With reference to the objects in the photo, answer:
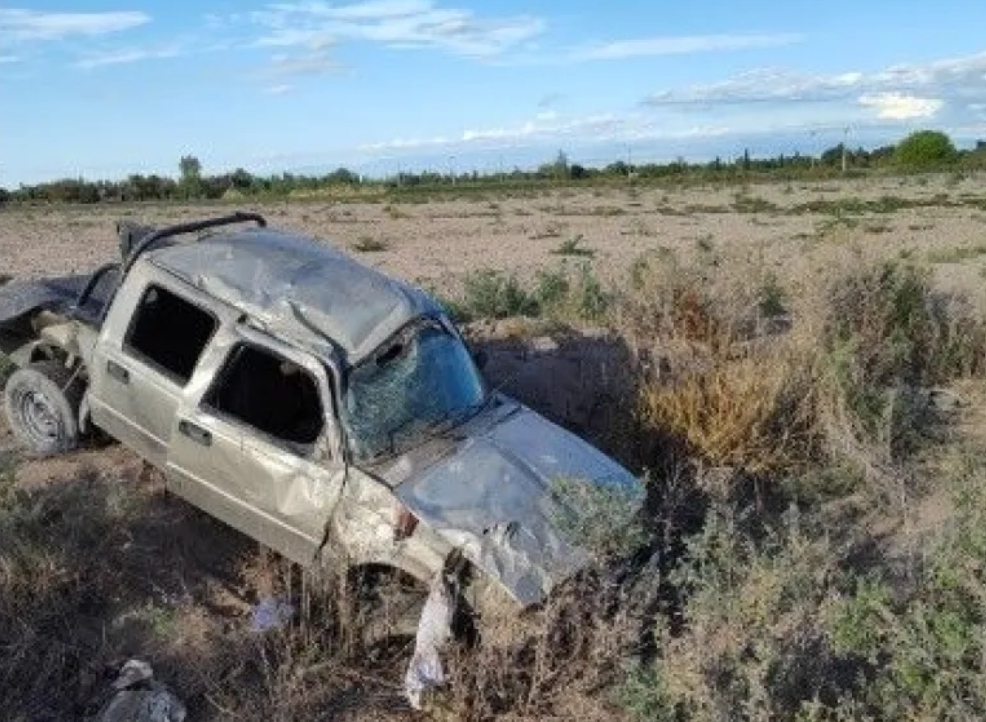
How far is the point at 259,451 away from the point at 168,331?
1511mm

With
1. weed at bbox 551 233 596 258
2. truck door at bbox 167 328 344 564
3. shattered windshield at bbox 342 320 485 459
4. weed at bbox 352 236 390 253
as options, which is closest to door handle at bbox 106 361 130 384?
truck door at bbox 167 328 344 564

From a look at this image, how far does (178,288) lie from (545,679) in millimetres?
3450

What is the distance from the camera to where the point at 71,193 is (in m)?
76.5

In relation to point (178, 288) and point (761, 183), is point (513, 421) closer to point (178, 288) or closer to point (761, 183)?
point (178, 288)

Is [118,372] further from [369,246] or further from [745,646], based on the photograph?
[369,246]

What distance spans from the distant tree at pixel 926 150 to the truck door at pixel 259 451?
89.4 metres

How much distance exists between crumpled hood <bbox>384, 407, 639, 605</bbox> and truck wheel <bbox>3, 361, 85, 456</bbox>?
3167mm

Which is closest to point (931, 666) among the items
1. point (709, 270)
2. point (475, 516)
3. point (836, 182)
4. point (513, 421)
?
point (475, 516)

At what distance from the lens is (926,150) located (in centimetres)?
9319

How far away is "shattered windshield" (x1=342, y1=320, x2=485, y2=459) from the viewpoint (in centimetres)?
682

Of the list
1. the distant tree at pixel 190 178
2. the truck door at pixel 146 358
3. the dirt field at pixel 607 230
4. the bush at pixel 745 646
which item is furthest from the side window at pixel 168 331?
the distant tree at pixel 190 178

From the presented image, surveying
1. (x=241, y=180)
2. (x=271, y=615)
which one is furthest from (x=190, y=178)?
(x=271, y=615)

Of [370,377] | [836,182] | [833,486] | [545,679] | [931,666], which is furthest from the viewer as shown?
[836,182]

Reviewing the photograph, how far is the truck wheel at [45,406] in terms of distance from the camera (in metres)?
8.46
